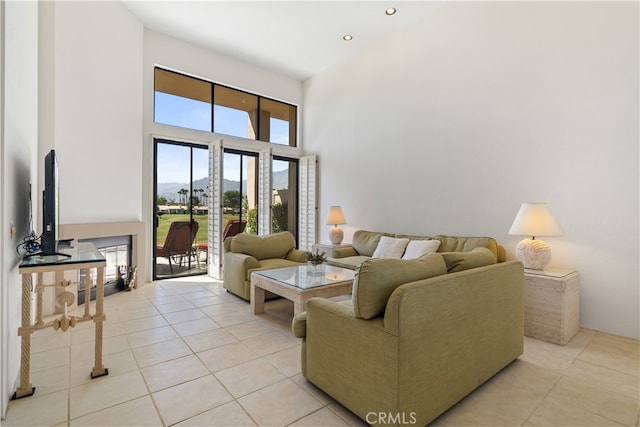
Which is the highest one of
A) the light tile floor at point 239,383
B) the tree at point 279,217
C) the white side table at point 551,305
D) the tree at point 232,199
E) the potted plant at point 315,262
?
the tree at point 232,199

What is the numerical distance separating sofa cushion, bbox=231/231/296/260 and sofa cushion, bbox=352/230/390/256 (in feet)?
3.50

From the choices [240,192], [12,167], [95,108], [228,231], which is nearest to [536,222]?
[12,167]

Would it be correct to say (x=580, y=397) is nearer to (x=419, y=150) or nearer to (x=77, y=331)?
(x=419, y=150)

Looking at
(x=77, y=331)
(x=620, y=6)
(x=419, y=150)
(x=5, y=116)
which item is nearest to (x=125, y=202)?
(x=77, y=331)

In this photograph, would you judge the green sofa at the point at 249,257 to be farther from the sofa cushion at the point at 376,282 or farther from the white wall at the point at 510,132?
the sofa cushion at the point at 376,282

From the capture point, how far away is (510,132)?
144 inches

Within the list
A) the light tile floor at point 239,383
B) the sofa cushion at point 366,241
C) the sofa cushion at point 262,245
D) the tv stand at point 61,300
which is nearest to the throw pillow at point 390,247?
the sofa cushion at point 366,241

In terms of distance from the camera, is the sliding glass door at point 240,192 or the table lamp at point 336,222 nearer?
the table lamp at point 336,222

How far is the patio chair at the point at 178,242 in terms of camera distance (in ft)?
16.6

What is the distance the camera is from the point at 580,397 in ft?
Result: 6.35

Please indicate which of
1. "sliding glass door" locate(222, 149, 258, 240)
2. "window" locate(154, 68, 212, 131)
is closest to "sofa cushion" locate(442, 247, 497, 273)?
"sliding glass door" locate(222, 149, 258, 240)

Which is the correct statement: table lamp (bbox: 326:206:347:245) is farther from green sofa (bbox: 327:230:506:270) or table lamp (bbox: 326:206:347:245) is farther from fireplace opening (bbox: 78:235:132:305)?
fireplace opening (bbox: 78:235:132:305)

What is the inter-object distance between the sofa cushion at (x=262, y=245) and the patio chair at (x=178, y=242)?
1431mm

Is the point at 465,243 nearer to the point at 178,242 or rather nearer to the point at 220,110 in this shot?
the point at 178,242
